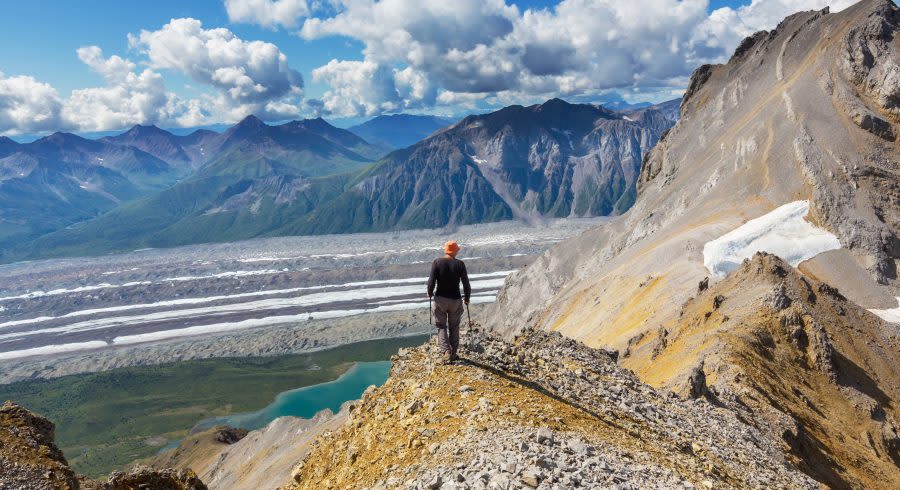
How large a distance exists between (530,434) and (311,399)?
115066 millimetres

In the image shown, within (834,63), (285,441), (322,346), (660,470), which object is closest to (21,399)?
(322,346)

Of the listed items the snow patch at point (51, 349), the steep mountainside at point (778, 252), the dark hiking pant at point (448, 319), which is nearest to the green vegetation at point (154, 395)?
the snow patch at point (51, 349)

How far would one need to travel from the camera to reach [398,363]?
61.6ft

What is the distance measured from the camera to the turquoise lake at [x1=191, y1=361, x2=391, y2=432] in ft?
362

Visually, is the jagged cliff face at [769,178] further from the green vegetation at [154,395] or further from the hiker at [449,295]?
the green vegetation at [154,395]

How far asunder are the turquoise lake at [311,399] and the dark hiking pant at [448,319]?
309ft

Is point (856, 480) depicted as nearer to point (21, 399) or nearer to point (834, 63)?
point (834, 63)

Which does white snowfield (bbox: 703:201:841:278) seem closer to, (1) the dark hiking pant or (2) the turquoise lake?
(1) the dark hiking pant

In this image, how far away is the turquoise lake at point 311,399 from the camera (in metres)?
110

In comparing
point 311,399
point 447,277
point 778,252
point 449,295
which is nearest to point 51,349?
point 311,399

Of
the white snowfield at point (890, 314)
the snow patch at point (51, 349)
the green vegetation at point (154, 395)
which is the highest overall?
the white snowfield at point (890, 314)

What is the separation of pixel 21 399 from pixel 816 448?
568 ft

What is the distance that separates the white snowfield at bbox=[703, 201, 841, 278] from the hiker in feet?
162

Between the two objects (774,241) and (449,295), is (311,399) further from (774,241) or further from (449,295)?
(449,295)
